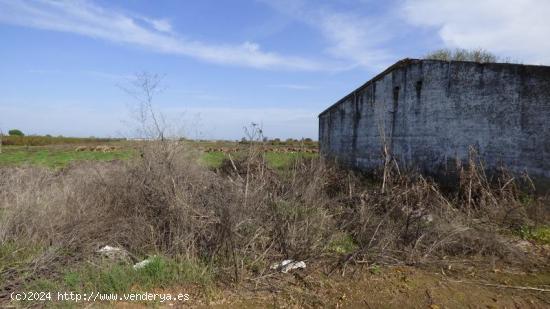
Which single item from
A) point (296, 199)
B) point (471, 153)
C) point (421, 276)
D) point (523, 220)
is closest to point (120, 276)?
point (296, 199)

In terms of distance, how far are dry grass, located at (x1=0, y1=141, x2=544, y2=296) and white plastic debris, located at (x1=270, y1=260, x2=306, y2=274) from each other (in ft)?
0.50

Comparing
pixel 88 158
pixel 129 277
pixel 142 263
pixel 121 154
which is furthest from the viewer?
pixel 121 154

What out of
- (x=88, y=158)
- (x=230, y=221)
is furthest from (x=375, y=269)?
(x=88, y=158)

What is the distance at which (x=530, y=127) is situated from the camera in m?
10.3

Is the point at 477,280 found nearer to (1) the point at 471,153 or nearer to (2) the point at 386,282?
(2) the point at 386,282

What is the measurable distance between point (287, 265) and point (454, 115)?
337 inches

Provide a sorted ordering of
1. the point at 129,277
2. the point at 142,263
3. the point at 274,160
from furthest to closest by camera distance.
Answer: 1. the point at 274,160
2. the point at 142,263
3. the point at 129,277

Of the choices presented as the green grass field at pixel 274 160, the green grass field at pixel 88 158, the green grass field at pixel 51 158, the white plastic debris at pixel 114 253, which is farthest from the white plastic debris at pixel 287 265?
the green grass field at pixel 51 158

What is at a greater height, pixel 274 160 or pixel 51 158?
pixel 274 160

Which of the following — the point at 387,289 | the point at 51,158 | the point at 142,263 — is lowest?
the point at 387,289

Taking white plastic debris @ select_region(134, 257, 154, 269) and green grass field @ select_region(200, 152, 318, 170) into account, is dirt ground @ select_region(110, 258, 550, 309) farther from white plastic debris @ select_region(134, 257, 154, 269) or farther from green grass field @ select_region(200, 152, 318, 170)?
green grass field @ select_region(200, 152, 318, 170)

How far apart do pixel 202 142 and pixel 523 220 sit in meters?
7.37

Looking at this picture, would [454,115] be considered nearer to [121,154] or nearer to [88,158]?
[88,158]

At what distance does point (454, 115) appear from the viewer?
12211 mm
